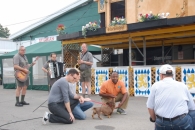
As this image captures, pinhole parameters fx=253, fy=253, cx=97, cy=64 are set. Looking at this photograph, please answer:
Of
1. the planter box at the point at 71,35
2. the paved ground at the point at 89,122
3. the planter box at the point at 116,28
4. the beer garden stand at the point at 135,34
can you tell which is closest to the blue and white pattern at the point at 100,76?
the beer garden stand at the point at 135,34

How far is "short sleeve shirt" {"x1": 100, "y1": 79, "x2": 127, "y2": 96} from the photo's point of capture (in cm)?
632

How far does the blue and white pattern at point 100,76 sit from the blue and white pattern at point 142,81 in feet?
4.35

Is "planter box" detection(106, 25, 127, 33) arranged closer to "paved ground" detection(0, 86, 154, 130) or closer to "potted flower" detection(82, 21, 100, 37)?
"potted flower" detection(82, 21, 100, 37)

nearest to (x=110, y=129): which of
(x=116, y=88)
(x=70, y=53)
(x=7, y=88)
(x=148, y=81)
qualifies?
(x=116, y=88)

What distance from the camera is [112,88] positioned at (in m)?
6.37

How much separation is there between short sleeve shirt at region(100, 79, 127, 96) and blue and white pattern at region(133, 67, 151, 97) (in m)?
3.16

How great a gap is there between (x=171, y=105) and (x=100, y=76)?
24.6 feet

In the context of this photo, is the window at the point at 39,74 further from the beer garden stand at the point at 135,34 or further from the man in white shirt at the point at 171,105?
the man in white shirt at the point at 171,105

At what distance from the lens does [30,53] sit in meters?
13.5

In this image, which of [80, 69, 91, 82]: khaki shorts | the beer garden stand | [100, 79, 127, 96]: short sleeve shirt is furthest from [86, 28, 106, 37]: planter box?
[100, 79, 127, 96]: short sleeve shirt

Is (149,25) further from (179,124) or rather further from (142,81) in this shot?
(179,124)

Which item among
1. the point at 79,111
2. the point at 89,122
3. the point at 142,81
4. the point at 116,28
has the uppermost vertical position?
the point at 116,28

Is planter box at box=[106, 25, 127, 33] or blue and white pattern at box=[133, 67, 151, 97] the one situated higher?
planter box at box=[106, 25, 127, 33]

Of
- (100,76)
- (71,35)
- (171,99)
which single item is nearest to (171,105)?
(171,99)
